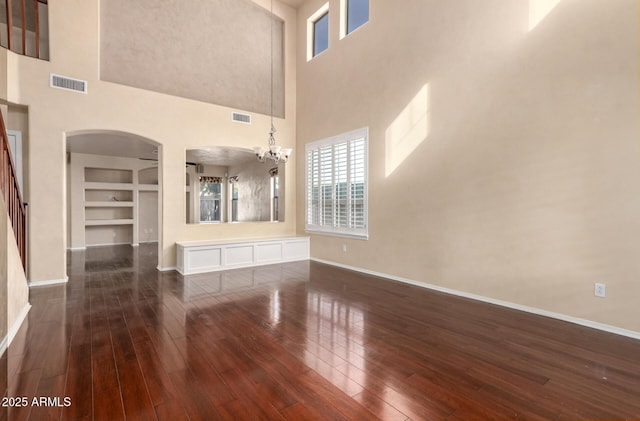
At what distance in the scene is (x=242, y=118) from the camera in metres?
6.71

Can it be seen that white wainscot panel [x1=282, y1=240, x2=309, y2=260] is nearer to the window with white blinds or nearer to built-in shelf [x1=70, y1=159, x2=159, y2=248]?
the window with white blinds

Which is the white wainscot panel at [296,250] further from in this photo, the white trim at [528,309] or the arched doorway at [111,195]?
the arched doorway at [111,195]

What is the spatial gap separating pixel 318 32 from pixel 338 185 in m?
3.84

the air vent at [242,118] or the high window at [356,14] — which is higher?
the high window at [356,14]

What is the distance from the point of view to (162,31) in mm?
5863

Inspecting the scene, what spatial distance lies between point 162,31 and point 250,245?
4527 mm

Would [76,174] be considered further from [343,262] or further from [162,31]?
[343,262]

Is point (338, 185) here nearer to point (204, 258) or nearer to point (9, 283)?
point (204, 258)

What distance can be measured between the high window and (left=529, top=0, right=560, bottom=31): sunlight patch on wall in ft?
9.82

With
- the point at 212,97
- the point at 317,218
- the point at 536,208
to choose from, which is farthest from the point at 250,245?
the point at 536,208

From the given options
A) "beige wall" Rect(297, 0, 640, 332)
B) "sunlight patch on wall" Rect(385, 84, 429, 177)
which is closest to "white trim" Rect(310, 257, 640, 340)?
"beige wall" Rect(297, 0, 640, 332)

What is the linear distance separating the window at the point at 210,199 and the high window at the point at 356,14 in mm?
7785

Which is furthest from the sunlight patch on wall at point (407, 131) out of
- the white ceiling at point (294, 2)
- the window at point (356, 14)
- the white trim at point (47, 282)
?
the white trim at point (47, 282)

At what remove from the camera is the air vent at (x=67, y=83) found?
4773mm
